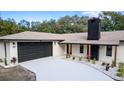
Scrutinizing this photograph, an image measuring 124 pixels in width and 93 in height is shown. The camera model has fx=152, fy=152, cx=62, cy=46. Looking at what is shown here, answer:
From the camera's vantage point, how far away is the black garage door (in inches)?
376

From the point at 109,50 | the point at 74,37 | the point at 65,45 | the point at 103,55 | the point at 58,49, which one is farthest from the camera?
the point at 65,45

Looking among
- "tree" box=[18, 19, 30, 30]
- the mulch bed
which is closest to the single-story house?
"tree" box=[18, 19, 30, 30]

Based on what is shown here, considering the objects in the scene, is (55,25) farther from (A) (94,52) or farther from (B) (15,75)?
(B) (15,75)

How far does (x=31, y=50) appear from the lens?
10156 millimetres

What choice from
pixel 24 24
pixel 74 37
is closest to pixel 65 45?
pixel 74 37

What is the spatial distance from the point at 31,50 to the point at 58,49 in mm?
3804

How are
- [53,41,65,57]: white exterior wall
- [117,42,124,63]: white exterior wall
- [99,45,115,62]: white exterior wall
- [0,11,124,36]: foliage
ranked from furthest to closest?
[53,41,65,57]: white exterior wall, [99,45,115,62]: white exterior wall, [117,42,124,63]: white exterior wall, [0,11,124,36]: foliage

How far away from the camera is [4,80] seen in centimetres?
658

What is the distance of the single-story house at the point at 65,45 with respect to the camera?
9352 millimetres

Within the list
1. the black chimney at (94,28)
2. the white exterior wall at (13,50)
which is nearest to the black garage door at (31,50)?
the white exterior wall at (13,50)

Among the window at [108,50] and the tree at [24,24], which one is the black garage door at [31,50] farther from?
the window at [108,50]

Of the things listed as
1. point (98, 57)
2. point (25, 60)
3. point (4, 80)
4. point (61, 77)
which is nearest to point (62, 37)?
point (98, 57)

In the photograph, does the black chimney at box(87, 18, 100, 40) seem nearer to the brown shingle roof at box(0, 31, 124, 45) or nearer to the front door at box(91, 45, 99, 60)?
the brown shingle roof at box(0, 31, 124, 45)
